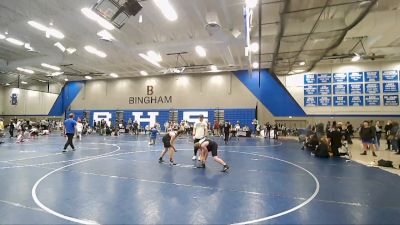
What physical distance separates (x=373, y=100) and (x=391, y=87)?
177cm

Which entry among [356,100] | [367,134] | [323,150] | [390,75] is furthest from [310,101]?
[323,150]

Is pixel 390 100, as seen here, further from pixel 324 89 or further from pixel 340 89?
pixel 324 89

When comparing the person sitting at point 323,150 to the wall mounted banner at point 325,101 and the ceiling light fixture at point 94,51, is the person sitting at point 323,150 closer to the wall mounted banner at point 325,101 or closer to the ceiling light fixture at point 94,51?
the wall mounted banner at point 325,101

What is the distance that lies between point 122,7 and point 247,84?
1903cm

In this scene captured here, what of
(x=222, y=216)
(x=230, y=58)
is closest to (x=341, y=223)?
(x=222, y=216)

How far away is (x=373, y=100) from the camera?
21625mm

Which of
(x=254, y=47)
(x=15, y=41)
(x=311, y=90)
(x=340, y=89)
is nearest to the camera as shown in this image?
(x=15, y=41)

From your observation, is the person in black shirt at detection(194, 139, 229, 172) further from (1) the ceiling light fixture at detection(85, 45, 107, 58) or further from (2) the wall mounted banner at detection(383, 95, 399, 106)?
(2) the wall mounted banner at detection(383, 95, 399, 106)

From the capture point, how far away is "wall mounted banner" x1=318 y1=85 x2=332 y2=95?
22828 mm

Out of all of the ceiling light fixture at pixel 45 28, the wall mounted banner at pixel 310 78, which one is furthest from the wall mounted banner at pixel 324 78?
the ceiling light fixture at pixel 45 28

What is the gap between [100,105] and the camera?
31.3 m

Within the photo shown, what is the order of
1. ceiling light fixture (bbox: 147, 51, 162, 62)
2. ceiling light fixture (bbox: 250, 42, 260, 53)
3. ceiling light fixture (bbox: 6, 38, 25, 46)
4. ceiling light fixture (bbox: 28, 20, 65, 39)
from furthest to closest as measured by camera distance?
ceiling light fixture (bbox: 147, 51, 162, 62)
ceiling light fixture (bbox: 250, 42, 260, 53)
ceiling light fixture (bbox: 6, 38, 25, 46)
ceiling light fixture (bbox: 28, 20, 65, 39)

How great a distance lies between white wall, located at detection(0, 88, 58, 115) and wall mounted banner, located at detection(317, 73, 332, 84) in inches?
1378

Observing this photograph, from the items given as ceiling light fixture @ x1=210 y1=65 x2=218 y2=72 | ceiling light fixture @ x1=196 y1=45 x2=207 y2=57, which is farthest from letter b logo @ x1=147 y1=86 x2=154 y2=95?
ceiling light fixture @ x1=196 y1=45 x2=207 y2=57
